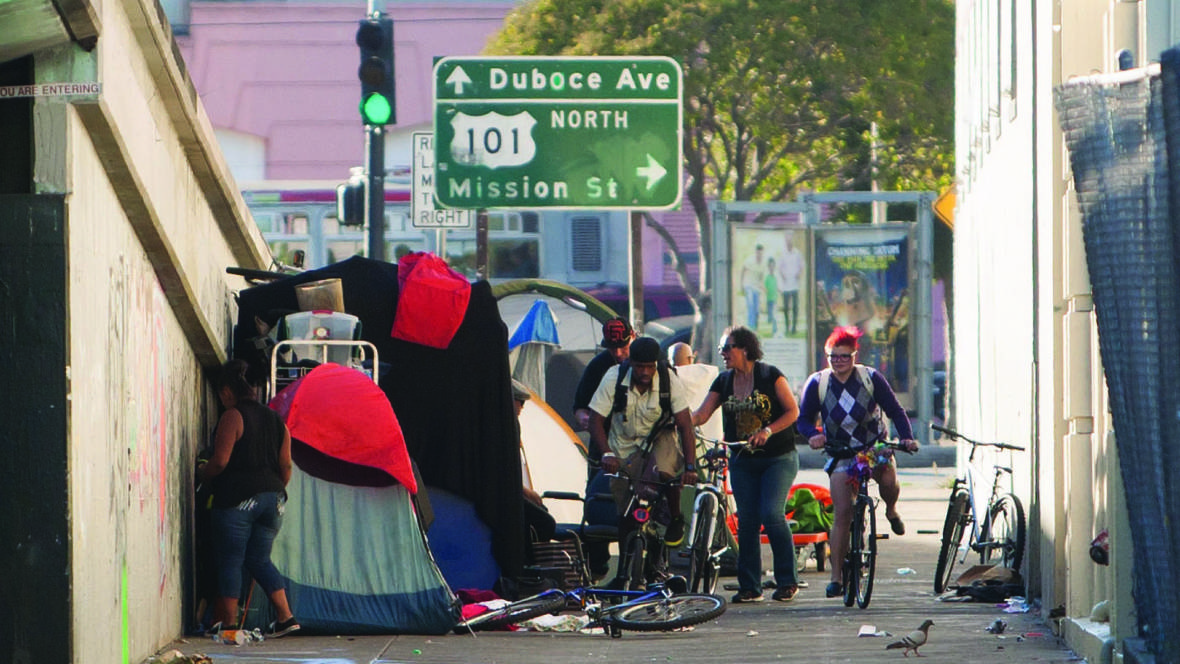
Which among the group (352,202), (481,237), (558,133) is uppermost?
(558,133)

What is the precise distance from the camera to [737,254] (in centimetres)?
2775

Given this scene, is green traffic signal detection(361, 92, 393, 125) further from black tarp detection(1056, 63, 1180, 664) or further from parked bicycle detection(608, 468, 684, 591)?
black tarp detection(1056, 63, 1180, 664)

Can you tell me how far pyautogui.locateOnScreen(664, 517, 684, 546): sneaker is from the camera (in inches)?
455

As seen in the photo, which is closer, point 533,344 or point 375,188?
point 375,188

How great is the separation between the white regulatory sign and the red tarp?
1010 centimetres

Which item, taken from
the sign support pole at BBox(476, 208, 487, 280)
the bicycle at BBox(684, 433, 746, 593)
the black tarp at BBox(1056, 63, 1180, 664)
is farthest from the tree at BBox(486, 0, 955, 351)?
the black tarp at BBox(1056, 63, 1180, 664)

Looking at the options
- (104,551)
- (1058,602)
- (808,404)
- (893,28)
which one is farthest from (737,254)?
(104,551)

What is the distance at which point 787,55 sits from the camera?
1394 inches

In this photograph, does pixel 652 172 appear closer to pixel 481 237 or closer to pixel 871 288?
pixel 481 237

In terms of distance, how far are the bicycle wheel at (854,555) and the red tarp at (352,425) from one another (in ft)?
8.56

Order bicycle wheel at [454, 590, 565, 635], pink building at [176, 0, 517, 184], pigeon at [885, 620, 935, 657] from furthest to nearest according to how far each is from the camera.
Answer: pink building at [176, 0, 517, 184], bicycle wheel at [454, 590, 565, 635], pigeon at [885, 620, 935, 657]

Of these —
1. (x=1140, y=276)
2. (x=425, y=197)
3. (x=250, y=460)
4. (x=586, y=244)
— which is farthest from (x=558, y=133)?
(x=586, y=244)

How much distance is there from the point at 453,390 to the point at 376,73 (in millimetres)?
4404

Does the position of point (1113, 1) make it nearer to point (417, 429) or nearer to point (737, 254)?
point (417, 429)
